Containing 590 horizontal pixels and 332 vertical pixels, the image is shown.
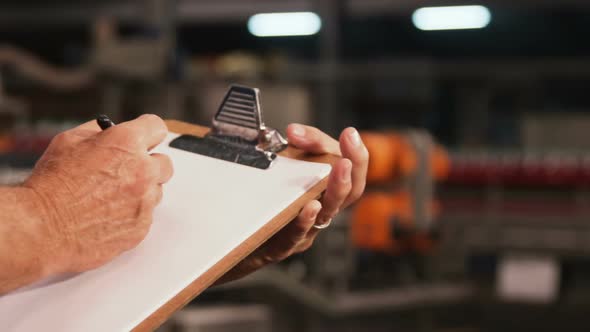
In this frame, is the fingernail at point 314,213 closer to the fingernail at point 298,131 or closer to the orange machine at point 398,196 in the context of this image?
the fingernail at point 298,131

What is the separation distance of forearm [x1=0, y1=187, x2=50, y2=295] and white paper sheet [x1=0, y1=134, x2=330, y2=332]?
2.0 inches

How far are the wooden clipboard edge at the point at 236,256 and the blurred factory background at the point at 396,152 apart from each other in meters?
2.03

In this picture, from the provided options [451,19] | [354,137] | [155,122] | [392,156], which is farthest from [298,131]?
[451,19]

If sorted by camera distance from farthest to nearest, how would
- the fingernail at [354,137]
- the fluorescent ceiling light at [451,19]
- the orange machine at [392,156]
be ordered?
the fluorescent ceiling light at [451,19], the orange machine at [392,156], the fingernail at [354,137]

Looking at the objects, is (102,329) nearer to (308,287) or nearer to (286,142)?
(286,142)

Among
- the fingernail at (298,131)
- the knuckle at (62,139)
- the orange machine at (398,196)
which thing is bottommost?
the orange machine at (398,196)

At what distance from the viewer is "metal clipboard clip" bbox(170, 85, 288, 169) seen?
937 mm

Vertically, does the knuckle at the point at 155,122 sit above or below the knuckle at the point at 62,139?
above

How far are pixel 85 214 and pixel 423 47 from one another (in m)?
6.11

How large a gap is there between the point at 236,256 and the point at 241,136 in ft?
0.68

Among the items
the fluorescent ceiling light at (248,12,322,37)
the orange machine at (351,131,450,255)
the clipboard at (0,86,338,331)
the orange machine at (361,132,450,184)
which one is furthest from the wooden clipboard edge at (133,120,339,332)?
the fluorescent ceiling light at (248,12,322,37)

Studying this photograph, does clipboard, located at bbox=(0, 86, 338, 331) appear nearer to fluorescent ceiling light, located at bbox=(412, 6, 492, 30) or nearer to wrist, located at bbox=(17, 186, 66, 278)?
wrist, located at bbox=(17, 186, 66, 278)

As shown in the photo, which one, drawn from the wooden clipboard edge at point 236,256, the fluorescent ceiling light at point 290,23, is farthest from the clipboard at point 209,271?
the fluorescent ceiling light at point 290,23

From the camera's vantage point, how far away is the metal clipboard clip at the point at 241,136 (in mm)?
937
